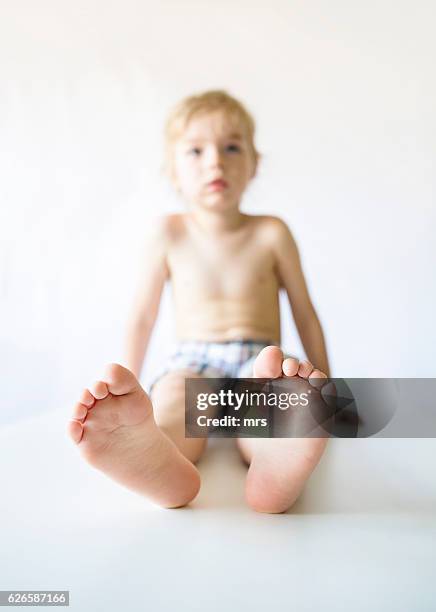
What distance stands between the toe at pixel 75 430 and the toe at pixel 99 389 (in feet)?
0.09

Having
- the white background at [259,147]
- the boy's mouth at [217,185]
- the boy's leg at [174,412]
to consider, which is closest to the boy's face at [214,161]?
the boy's mouth at [217,185]

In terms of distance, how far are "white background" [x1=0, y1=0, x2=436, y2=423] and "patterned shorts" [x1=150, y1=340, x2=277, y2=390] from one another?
162 mm

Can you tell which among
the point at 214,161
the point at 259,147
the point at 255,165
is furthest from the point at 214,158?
the point at 259,147

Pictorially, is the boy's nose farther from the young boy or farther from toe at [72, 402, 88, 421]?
toe at [72, 402, 88, 421]

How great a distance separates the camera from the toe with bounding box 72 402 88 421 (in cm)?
48

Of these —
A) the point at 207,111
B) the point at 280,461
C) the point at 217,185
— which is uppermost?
the point at 207,111

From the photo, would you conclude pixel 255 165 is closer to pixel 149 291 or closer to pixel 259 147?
pixel 259 147

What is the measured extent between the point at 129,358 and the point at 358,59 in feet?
2.10

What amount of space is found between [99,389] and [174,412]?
0.19 m

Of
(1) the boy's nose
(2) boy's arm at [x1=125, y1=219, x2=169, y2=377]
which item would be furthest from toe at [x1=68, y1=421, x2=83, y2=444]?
(1) the boy's nose

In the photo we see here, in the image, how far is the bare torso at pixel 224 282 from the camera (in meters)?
0.85

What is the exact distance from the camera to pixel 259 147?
1.06 m

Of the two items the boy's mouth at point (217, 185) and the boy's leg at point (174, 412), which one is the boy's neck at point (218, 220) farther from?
the boy's leg at point (174, 412)

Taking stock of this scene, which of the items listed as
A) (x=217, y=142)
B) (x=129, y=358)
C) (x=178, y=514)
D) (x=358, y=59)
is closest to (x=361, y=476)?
(x=178, y=514)
